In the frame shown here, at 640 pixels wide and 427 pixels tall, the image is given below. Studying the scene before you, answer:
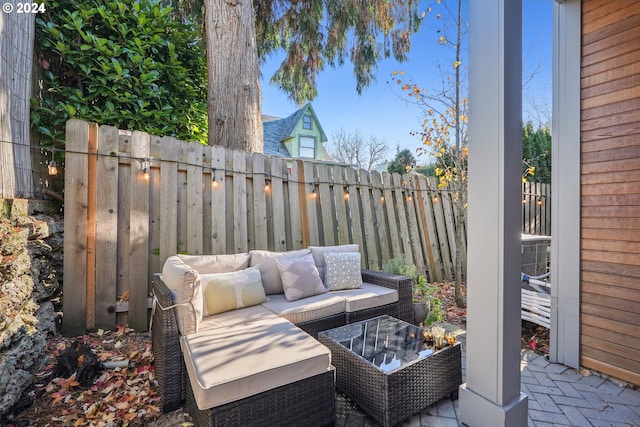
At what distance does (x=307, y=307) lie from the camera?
2.60 meters

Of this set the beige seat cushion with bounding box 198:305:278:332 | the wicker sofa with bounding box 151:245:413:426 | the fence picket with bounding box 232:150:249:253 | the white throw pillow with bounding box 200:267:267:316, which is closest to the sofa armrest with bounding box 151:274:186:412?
the wicker sofa with bounding box 151:245:413:426

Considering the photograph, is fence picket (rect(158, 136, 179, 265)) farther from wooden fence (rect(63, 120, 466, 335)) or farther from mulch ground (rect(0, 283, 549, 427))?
mulch ground (rect(0, 283, 549, 427))

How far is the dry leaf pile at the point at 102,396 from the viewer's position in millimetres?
1810

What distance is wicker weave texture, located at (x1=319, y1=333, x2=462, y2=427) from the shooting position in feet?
5.66

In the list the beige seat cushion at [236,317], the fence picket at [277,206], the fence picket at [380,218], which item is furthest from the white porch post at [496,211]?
the fence picket at [380,218]

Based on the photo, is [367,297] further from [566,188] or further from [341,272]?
[566,188]

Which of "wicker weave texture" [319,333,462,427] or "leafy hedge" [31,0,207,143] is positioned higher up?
"leafy hedge" [31,0,207,143]

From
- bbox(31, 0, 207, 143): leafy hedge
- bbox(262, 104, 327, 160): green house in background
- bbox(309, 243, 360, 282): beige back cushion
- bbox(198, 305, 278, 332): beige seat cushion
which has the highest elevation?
bbox(262, 104, 327, 160): green house in background

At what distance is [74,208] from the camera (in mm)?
2684

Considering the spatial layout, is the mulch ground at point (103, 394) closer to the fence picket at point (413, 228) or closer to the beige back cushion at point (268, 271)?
the beige back cushion at point (268, 271)

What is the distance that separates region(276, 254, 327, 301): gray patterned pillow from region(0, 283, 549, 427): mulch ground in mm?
1273

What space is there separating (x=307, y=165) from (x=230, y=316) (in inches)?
90.4

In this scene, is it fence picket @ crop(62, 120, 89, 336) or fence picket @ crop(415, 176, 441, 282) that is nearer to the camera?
fence picket @ crop(62, 120, 89, 336)

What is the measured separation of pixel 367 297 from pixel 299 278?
699 mm
